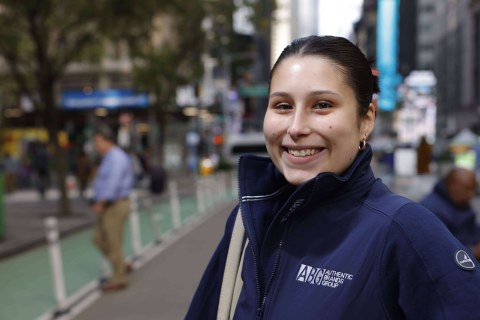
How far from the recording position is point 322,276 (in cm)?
163

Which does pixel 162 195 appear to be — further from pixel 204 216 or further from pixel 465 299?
pixel 465 299

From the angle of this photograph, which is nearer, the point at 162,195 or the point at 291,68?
the point at 291,68

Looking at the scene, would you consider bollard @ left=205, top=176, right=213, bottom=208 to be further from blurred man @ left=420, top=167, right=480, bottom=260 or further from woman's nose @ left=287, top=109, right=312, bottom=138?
woman's nose @ left=287, top=109, right=312, bottom=138

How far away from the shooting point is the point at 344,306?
1.56 m

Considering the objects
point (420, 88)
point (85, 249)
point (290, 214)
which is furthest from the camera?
point (420, 88)

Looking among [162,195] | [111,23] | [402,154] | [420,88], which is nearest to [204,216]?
[111,23]

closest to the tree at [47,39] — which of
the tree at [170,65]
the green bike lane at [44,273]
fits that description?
the green bike lane at [44,273]

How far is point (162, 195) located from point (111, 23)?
9.87m

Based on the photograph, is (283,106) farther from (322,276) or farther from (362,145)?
(322,276)

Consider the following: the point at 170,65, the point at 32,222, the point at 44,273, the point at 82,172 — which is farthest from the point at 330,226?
the point at 170,65

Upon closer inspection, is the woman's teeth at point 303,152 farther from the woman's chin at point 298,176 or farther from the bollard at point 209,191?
the bollard at point 209,191

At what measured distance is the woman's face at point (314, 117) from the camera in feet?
5.66

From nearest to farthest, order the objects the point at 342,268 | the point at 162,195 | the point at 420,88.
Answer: the point at 342,268, the point at 162,195, the point at 420,88

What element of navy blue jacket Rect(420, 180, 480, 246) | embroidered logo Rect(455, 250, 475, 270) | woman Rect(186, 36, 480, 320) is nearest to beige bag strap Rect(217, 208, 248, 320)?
woman Rect(186, 36, 480, 320)
